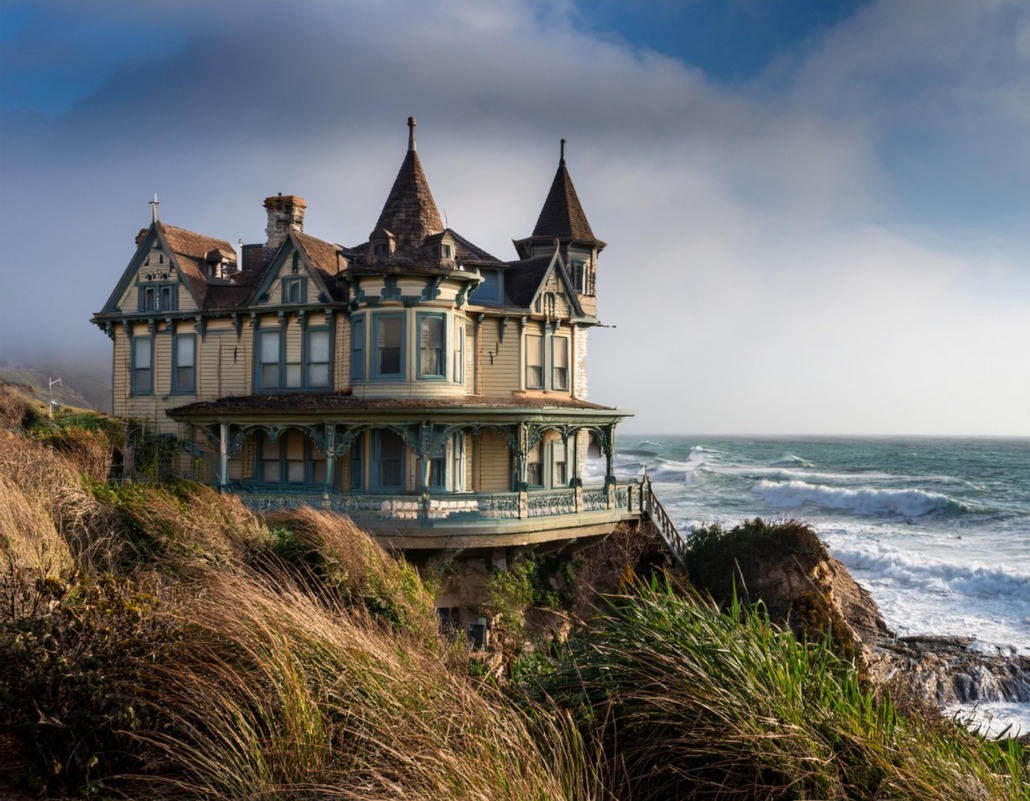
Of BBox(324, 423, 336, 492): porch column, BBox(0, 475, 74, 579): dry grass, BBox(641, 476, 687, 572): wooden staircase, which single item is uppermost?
BBox(324, 423, 336, 492): porch column

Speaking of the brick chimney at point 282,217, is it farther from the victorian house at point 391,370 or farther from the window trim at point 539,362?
the window trim at point 539,362

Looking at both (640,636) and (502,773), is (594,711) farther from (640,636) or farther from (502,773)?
(502,773)

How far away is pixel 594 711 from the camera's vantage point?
21.9ft

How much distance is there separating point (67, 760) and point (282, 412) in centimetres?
1600

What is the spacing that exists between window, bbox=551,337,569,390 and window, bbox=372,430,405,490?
5.57m

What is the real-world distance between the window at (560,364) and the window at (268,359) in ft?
27.2

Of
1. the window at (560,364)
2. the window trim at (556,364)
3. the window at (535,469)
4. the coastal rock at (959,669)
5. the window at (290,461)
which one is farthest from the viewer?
the window at (560,364)

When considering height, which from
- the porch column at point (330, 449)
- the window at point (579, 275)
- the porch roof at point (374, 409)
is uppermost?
the window at point (579, 275)

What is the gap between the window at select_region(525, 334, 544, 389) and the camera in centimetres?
2512

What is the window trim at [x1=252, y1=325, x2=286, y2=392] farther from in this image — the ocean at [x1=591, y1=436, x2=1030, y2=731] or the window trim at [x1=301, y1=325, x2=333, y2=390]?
the ocean at [x1=591, y1=436, x2=1030, y2=731]

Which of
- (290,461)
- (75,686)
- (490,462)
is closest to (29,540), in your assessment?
(75,686)

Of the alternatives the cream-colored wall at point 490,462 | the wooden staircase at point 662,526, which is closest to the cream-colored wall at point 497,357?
the cream-colored wall at point 490,462

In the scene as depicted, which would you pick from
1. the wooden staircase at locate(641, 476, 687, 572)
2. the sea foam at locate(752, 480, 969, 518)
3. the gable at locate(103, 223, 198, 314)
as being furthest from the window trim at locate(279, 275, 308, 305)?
the sea foam at locate(752, 480, 969, 518)

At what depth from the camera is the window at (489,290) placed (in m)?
24.9
